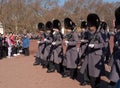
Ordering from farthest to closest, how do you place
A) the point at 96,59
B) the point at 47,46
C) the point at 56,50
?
1. the point at 47,46
2. the point at 56,50
3. the point at 96,59

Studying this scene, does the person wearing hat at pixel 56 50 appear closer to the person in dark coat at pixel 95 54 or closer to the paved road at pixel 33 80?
the paved road at pixel 33 80

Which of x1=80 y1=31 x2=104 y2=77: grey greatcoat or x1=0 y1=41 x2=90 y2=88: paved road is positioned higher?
x1=80 y1=31 x2=104 y2=77: grey greatcoat

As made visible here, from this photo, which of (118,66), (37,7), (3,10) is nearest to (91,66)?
(118,66)

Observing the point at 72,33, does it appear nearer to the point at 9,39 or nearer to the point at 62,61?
the point at 62,61

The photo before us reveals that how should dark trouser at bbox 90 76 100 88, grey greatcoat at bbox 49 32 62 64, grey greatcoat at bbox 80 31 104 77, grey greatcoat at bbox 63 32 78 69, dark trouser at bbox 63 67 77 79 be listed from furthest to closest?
grey greatcoat at bbox 49 32 62 64 < dark trouser at bbox 63 67 77 79 < grey greatcoat at bbox 63 32 78 69 < dark trouser at bbox 90 76 100 88 < grey greatcoat at bbox 80 31 104 77

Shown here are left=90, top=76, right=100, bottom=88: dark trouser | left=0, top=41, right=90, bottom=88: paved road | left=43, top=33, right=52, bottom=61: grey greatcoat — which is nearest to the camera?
left=90, top=76, right=100, bottom=88: dark trouser

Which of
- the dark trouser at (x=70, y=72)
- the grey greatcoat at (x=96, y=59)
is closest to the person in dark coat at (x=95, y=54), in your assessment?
the grey greatcoat at (x=96, y=59)

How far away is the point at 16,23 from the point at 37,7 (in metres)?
5.36

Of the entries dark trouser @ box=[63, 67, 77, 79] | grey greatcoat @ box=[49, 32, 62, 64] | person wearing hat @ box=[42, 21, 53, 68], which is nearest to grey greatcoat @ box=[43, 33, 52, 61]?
person wearing hat @ box=[42, 21, 53, 68]

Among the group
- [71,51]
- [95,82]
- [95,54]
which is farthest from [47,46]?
[95,82]

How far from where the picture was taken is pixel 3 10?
148 feet

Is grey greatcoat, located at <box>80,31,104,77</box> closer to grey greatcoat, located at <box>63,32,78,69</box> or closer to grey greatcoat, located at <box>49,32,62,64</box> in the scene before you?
grey greatcoat, located at <box>63,32,78,69</box>

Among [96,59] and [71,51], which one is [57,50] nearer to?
[71,51]

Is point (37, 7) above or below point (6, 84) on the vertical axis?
above
